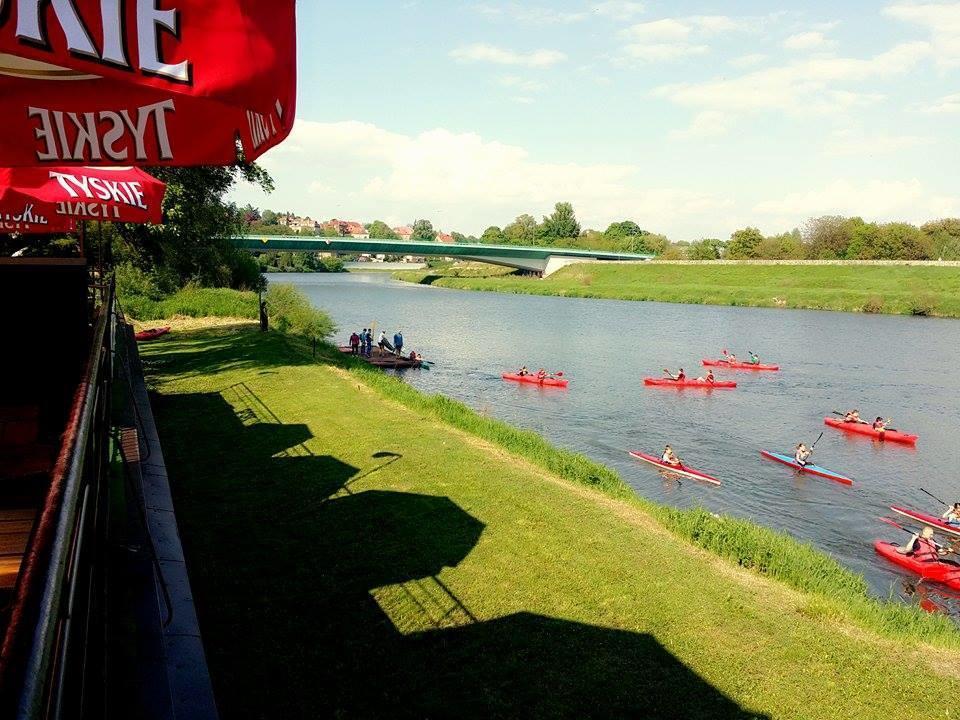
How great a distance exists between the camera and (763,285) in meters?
91.6

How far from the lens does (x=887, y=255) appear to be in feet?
346

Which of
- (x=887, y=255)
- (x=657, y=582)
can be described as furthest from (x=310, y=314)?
(x=887, y=255)

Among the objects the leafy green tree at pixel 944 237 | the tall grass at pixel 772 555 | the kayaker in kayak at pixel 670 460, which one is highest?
the leafy green tree at pixel 944 237

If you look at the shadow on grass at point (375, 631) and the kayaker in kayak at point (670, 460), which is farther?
the kayaker in kayak at point (670, 460)

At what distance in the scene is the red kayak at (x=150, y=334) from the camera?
31.7 meters

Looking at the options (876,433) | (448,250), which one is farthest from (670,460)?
(448,250)

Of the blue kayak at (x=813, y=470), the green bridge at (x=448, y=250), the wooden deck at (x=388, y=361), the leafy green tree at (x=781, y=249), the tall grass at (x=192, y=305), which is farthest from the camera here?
the leafy green tree at (x=781, y=249)

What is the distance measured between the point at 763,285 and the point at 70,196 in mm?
92972

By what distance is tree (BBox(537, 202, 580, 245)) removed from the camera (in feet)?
576

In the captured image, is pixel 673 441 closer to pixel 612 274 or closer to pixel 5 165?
pixel 5 165

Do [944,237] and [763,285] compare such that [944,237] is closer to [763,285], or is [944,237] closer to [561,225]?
[763,285]

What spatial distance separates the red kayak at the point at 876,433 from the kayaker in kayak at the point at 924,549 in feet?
38.9

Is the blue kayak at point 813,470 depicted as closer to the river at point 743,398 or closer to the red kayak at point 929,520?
the river at point 743,398

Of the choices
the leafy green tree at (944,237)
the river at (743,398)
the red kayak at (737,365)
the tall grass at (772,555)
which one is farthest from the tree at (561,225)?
the tall grass at (772,555)
